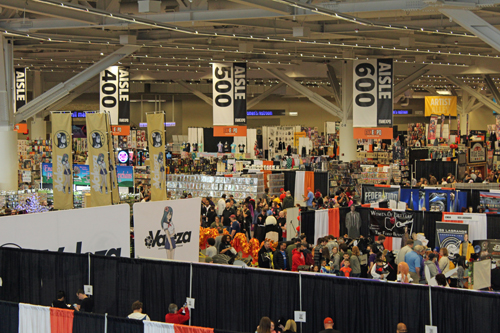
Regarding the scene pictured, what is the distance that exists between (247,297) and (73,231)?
10.7 feet

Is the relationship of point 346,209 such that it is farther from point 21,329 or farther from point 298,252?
point 21,329

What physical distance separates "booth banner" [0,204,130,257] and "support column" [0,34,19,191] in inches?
334

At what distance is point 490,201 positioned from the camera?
1541cm

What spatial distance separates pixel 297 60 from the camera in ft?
79.8

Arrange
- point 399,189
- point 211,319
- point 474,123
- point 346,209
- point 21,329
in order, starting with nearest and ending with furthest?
point 21,329 → point 211,319 → point 346,209 → point 399,189 → point 474,123

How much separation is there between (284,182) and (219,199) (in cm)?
391

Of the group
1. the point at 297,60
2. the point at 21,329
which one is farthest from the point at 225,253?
the point at 297,60

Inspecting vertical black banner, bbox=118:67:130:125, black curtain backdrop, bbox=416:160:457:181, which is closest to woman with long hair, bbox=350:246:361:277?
vertical black banner, bbox=118:67:130:125

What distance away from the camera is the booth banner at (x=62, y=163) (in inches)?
518

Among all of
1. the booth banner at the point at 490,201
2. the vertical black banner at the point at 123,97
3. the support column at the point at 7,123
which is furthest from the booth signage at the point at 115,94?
the booth banner at the point at 490,201

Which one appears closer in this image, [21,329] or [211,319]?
[21,329]

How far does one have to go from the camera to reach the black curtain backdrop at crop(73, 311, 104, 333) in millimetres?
6254

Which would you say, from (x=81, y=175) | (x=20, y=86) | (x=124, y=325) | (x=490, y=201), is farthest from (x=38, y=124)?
(x=124, y=325)

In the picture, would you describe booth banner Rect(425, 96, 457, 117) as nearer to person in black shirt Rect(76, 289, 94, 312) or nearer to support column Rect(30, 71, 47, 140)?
support column Rect(30, 71, 47, 140)
